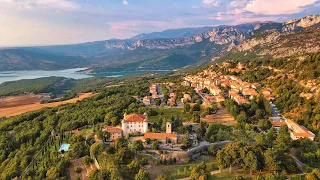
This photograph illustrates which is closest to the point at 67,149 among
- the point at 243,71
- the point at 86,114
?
the point at 86,114

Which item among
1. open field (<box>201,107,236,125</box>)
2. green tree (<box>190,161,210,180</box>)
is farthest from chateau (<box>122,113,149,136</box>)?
green tree (<box>190,161,210,180</box>)

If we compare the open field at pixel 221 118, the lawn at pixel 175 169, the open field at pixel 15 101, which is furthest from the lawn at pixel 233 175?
the open field at pixel 15 101

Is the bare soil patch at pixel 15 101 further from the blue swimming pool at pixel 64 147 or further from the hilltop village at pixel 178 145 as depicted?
the blue swimming pool at pixel 64 147

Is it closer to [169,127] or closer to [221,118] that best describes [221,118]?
[221,118]

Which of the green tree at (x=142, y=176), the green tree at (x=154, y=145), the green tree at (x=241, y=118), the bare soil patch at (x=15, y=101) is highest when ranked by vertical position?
the green tree at (x=142, y=176)

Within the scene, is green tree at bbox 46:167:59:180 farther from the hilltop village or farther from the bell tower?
the bell tower

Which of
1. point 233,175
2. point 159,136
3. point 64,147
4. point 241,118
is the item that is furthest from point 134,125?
point 241,118

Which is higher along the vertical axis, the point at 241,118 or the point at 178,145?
the point at 178,145

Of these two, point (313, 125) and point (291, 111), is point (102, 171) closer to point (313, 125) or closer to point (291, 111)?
point (313, 125)
